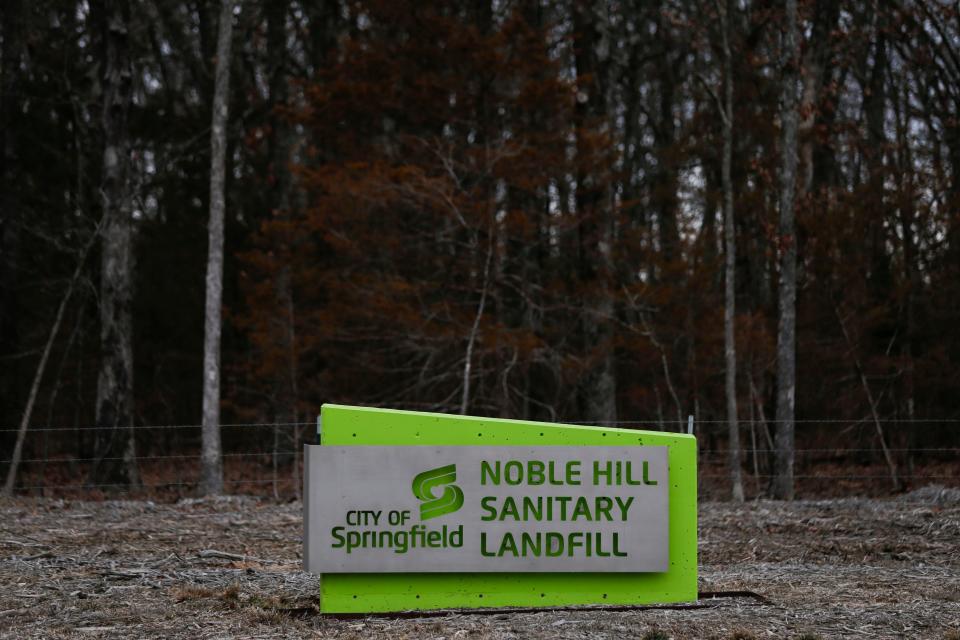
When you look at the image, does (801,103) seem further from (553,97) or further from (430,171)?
(430,171)

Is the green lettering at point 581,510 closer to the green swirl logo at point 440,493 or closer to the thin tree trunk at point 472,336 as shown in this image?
the green swirl logo at point 440,493

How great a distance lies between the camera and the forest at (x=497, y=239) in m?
17.2

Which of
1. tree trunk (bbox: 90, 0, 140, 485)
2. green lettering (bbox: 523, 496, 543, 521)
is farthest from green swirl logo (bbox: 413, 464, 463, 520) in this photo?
tree trunk (bbox: 90, 0, 140, 485)

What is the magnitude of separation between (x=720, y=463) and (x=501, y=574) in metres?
15.5

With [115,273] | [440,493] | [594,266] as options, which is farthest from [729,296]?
[440,493]

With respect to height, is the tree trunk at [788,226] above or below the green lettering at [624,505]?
above

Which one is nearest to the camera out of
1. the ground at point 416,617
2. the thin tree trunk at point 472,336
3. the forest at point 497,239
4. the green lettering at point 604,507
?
the ground at point 416,617

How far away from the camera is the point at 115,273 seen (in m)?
17.0

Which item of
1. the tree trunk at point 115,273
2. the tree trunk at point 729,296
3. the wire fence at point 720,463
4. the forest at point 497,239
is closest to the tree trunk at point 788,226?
the forest at point 497,239

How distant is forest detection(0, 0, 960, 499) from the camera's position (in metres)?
17.2

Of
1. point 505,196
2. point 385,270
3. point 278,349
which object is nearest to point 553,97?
point 505,196

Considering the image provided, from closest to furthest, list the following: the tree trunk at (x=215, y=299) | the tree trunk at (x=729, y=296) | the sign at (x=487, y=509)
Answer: the sign at (x=487, y=509) < the tree trunk at (x=215, y=299) < the tree trunk at (x=729, y=296)

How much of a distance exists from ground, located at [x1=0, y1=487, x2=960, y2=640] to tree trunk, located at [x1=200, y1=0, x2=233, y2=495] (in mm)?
2985

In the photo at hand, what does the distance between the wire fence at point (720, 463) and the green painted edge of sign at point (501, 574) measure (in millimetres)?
9735
